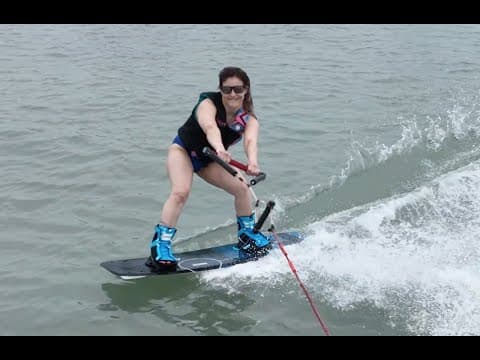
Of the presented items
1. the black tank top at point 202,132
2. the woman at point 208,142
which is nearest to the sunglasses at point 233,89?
the woman at point 208,142

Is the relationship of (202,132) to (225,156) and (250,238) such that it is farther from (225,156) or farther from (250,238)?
(250,238)

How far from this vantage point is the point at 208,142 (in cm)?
629

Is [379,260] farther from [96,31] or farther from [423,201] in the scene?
[96,31]

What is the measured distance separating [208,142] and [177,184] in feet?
1.69

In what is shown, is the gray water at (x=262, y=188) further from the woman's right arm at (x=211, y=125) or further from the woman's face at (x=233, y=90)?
the woman's face at (x=233, y=90)

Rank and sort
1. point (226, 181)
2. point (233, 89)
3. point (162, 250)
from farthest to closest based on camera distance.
Result: point (226, 181) < point (162, 250) < point (233, 89)

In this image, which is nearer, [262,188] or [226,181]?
[226,181]

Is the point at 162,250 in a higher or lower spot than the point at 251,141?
lower

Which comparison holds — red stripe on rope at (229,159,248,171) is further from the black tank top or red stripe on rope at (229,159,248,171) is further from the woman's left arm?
the black tank top

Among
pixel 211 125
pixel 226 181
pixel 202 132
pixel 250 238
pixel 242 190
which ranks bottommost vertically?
pixel 250 238

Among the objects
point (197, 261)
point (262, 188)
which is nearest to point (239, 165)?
point (197, 261)

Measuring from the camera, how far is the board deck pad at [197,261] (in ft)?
20.4

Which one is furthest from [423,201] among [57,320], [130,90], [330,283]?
[130,90]

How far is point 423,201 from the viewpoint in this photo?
7.83 meters
